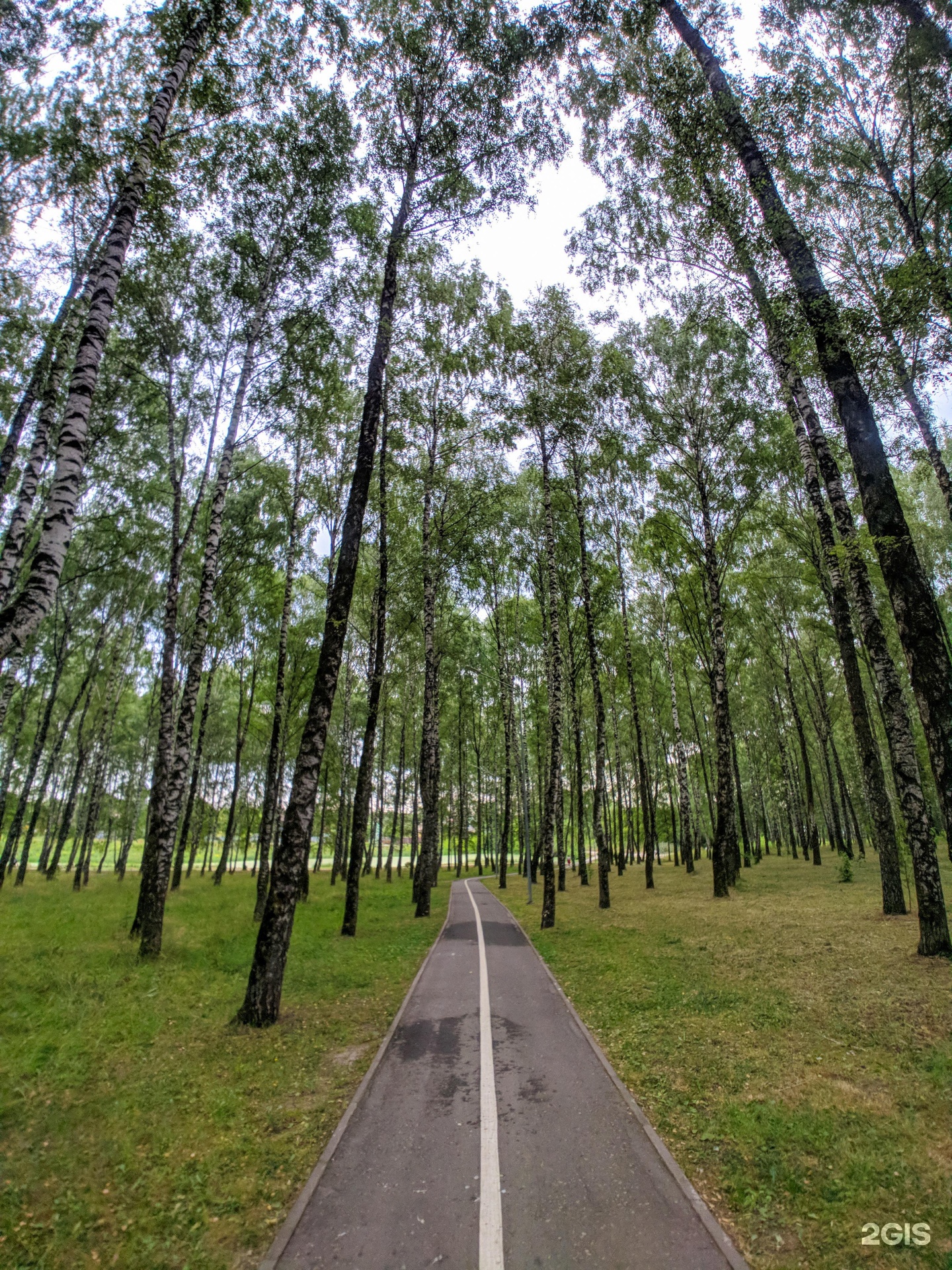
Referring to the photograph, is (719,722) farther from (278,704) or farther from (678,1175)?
(678,1175)

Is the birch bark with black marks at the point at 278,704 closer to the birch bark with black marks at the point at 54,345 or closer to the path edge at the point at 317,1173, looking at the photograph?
the birch bark with black marks at the point at 54,345

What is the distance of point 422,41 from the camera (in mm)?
11297

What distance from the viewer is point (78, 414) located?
232 inches

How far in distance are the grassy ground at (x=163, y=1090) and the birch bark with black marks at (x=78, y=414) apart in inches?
180

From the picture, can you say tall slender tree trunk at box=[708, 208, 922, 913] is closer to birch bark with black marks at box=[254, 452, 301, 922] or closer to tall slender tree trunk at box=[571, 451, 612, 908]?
tall slender tree trunk at box=[571, 451, 612, 908]

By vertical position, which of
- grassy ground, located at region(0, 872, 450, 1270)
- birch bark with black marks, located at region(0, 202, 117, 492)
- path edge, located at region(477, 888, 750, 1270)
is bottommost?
grassy ground, located at region(0, 872, 450, 1270)

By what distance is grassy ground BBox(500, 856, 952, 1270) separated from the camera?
13.0ft

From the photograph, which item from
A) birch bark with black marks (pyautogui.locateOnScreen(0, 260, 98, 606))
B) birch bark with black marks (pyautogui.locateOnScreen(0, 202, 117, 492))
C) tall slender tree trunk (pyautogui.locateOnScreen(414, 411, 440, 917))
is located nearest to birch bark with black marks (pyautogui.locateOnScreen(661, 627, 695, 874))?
tall slender tree trunk (pyautogui.locateOnScreen(414, 411, 440, 917))

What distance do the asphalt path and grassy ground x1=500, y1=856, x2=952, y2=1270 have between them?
0.43 m

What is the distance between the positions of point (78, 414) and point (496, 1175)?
8.74 meters

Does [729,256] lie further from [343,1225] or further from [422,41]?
[343,1225]

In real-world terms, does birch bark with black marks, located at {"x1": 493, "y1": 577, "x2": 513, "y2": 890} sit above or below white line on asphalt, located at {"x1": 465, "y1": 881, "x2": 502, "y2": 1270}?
above

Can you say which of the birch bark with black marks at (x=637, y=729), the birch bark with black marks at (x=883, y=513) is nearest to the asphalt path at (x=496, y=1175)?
the birch bark with black marks at (x=883, y=513)

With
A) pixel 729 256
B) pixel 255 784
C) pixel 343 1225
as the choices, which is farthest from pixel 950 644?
pixel 255 784
